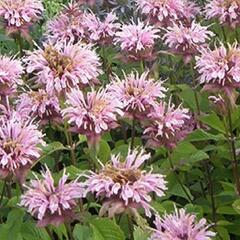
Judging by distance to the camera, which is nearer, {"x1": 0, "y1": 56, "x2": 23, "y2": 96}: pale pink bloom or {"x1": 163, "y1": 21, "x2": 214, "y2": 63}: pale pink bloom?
{"x1": 0, "y1": 56, "x2": 23, "y2": 96}: pale pink bloom

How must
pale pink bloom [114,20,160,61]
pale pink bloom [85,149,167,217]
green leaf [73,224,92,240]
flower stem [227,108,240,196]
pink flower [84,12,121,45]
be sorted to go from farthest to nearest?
pink flower [84,12,121,45]
pale pink bloom [114,20,160,61]
flower stem [227,108,240,196]
green leaf [73,224,92,240]
pale pink bloom [85,149,167,217]

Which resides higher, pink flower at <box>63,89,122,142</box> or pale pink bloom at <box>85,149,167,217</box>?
pink flower at <box>63,89,122,142</box>

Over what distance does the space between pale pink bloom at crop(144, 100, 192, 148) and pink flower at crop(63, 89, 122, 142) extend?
13 cm

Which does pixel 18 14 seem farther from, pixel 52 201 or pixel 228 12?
pixel 52 201

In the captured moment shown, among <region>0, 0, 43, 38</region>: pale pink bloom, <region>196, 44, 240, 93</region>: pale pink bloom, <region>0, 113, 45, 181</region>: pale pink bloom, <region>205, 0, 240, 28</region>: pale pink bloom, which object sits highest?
<region>0, 0, 43, 38</region>: pale pink bloom

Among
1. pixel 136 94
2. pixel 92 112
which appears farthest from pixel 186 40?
pixel 92 112

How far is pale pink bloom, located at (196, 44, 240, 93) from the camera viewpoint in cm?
174

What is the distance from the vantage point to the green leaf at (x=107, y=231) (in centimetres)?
147

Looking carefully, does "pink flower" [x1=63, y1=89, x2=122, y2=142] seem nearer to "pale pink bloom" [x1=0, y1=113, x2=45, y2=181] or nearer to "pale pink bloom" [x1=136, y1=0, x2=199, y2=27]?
"pale pink bloom" [x1=0, y1=113, x2=45, y2=181]

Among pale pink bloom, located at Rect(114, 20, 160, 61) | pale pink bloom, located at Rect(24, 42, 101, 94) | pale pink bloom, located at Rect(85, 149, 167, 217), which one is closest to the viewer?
pale pink bloom, located at Rect(85, 149, 167, 217)

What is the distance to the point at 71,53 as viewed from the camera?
1.75 metres

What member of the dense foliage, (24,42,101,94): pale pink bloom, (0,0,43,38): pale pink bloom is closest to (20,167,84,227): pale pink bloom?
the dense foliage

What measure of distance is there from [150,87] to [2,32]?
1.08 meters

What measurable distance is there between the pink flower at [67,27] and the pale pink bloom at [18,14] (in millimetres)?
82
